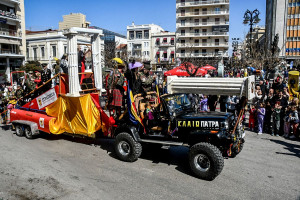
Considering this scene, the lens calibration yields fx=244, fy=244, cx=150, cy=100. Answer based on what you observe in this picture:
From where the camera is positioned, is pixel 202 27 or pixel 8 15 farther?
pixel 202 27

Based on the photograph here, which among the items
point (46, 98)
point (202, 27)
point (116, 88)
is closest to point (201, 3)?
point (202, 27)

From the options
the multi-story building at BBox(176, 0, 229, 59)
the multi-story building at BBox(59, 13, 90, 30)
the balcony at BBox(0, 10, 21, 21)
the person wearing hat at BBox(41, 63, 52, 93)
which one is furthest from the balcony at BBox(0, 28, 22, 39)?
the multi-story building at BBox(176, 0, 229, 59)

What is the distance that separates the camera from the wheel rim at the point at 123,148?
691 cm

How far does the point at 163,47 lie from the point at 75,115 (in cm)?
5743

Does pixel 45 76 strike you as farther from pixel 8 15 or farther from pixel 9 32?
pixel 9 32

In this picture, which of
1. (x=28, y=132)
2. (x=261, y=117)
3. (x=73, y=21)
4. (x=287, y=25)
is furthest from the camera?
(x=73, y=21)

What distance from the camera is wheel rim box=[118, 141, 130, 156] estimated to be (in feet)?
22.7

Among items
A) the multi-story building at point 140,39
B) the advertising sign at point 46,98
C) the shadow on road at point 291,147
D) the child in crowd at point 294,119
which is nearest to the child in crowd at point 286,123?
the child in crowd at point 294,119

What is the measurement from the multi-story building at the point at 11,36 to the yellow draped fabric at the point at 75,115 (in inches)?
1261

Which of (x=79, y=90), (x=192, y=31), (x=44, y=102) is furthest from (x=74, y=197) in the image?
(x=192, y=31)

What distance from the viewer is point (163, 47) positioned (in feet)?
208

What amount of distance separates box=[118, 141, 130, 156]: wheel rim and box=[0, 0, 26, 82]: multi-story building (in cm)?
3479

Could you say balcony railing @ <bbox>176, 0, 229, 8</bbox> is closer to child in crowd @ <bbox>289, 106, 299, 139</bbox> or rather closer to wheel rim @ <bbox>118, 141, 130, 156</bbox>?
child in crowd @ <bbox>289, 106, 299, 139</bbox>

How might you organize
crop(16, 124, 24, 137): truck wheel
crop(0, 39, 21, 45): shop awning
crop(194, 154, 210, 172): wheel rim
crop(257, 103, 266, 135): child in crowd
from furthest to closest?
crop(0, 39, 21, 45): shop awning
crop(257, 103, 266, 135): child in crowd
crop(16, 124, 24, 137): truck wheel
crop(194, 154, 210, 172): wheel rim
